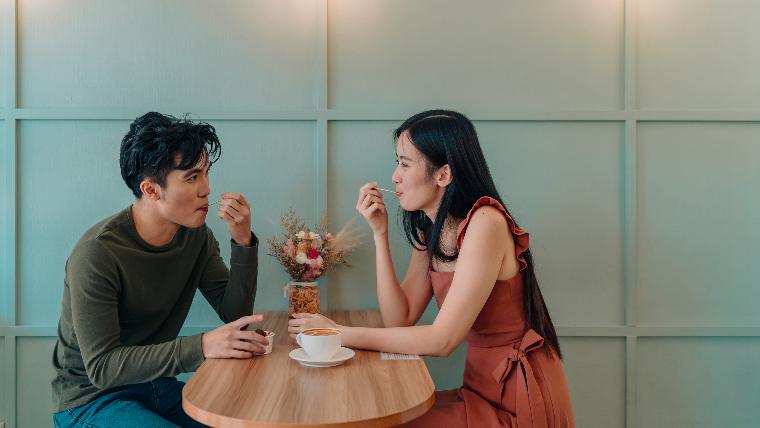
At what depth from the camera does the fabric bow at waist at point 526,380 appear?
4.52ft

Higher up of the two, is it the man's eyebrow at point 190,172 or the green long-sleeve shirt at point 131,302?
the man's eyebrow at point 190,172

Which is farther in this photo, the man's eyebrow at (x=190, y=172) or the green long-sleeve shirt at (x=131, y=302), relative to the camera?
the man's eyebrow at (x=190, y=172)

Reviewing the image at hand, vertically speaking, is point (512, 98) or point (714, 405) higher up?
point (512, 98)

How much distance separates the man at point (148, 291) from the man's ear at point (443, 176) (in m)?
0.54

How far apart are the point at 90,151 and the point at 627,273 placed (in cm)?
187

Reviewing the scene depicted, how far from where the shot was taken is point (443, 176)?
162 cm

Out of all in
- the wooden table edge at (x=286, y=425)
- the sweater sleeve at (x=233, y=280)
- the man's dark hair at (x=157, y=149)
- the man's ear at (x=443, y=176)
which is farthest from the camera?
the sweater sleeve at (x=233, y=280)

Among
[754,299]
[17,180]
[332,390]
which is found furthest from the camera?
[754,299]

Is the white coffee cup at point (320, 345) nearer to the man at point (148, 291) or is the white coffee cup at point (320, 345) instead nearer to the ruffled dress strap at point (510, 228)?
the man at point (148, 291)

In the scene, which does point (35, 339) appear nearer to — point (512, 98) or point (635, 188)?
point (512, 98)

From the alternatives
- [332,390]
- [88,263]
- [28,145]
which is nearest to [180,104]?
[28,145]

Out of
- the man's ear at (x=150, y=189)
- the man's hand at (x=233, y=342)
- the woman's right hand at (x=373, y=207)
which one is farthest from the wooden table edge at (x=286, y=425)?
the woman's right hand at (x=373, y=207)

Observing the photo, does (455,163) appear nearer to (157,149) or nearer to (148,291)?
(157,149)

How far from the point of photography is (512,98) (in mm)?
2105
